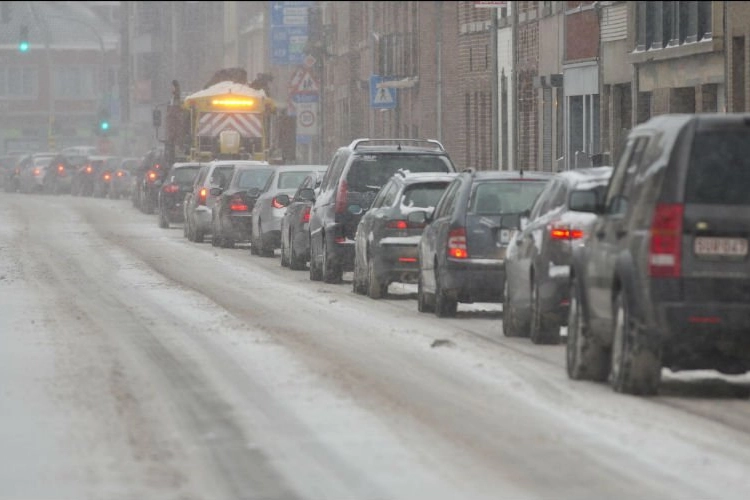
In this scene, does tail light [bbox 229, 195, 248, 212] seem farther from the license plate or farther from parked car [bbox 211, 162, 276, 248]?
the license plate

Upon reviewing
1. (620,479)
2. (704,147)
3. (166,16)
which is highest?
(166,16)

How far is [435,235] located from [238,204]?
17.3 m

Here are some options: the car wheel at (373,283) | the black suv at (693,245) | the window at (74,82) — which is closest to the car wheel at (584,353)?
the black suv at (693,245)

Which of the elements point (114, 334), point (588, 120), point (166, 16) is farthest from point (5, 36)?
point (114, 334)

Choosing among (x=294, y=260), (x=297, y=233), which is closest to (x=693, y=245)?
(x=297, y=233)

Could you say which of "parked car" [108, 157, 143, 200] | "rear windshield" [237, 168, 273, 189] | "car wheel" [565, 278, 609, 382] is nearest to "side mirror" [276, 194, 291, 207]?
"rear windshield" [237, 168, 273, 189]

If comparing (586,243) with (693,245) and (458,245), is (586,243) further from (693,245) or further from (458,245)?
(458,245)

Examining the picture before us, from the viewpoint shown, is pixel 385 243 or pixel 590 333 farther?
pixel 385 243

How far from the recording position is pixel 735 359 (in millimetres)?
13688

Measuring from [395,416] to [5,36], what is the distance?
14563cm

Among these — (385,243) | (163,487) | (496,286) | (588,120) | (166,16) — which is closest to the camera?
(163,487)

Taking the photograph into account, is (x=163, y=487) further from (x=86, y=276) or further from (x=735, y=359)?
(x=86, y=276)

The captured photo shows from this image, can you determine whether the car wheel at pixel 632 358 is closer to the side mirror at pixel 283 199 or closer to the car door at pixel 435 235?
the car door at pixel 435 235

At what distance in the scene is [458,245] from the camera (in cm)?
2039
